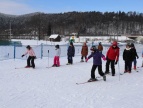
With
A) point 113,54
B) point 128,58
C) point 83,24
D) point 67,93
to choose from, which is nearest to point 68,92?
point 67,93

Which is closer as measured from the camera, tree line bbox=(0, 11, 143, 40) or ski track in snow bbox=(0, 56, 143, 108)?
ski track in snow bbox=(0, 56, 143, 108)

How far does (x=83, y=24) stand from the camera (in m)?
152

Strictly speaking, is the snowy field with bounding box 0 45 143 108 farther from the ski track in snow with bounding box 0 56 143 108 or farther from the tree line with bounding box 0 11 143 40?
the tree line with bounding box 0 11 143 40

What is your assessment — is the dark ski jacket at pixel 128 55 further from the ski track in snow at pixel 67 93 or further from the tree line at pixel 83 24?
the tree line at pixel 83 24

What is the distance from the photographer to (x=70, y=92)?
29.3 feet

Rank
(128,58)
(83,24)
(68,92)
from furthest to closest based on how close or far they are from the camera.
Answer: (83,24) < (128,58) < (68,92)

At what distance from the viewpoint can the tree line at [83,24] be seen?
148m

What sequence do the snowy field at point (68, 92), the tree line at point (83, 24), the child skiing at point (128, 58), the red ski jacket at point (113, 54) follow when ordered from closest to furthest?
the snowy field at point (68, 92) → the red ski jacket at point (113, 54) → the child skiing at point (128, 58) → the tree line at point (83, 24)

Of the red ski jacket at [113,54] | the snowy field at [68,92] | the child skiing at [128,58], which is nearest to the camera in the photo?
the snowy field at [68,92]

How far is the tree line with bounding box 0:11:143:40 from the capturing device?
147875 mm

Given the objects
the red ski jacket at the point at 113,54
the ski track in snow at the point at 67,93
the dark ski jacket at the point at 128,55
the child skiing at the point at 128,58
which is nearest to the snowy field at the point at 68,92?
the ski track in snow at the point at 67,93

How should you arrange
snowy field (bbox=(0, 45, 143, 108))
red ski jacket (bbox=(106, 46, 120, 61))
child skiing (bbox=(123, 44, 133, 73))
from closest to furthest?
snowy field (bbox=(0, 45, 143, 108)), red ski jacket (bbox=(106, 46, 120, 61)), child skiing (bbox=(123, 44, 133, 73))

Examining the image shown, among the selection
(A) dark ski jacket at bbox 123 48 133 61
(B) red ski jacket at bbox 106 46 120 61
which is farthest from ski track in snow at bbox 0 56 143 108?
(A) dark ski jacket at bbox 123 48 133 61

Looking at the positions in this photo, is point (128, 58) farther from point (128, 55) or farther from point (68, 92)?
point (68, 92)
